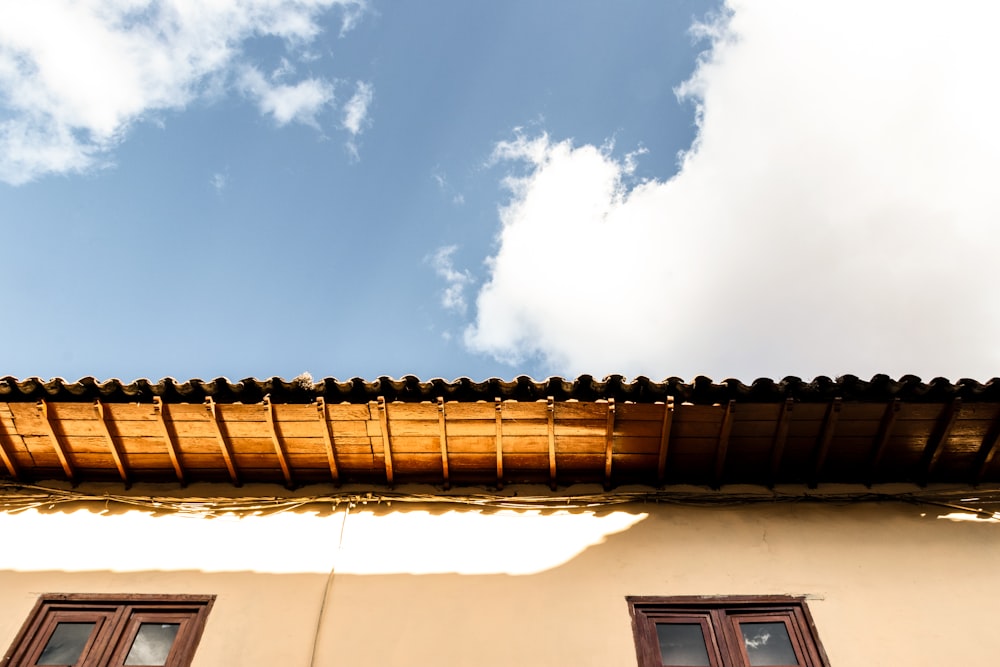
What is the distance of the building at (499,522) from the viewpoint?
15.8 ft

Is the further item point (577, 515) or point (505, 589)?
point (577, 515)

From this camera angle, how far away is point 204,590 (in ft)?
16.9

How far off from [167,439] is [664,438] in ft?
13.0

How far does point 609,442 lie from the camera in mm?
5637

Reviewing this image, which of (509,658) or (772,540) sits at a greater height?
(772,540)

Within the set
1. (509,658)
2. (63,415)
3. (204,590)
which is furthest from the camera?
(63,415)

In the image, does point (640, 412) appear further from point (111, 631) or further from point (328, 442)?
point (111, 631)

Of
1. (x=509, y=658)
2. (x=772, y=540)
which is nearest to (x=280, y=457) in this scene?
(x=509, y=658)

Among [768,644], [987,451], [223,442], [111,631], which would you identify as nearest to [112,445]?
[223,442]

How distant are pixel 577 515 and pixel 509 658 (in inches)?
54.2

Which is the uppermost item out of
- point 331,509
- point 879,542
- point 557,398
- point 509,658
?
point 557,398

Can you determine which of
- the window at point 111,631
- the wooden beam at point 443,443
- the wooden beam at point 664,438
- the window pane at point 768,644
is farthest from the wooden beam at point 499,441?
the window at point 111,631

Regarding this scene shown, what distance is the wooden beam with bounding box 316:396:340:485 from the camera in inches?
216

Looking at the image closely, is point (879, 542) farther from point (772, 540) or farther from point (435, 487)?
point (435, 487)
